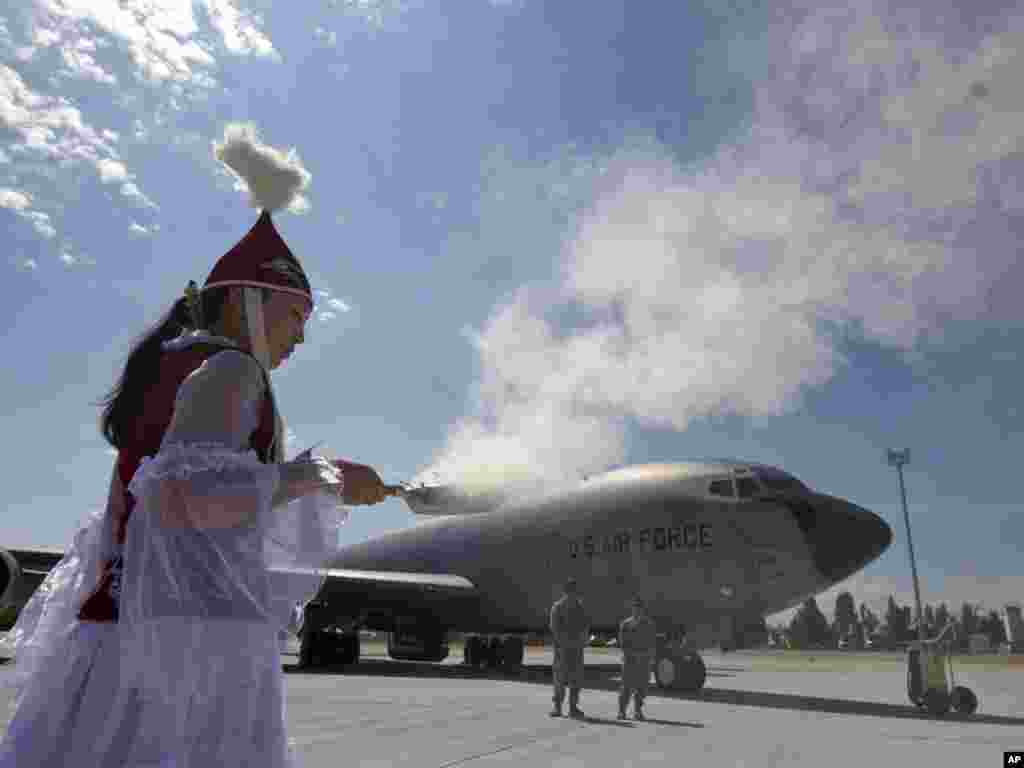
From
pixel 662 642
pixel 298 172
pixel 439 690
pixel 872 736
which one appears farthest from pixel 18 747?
pixel 662 642

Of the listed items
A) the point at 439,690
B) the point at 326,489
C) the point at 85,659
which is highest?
the point at 326,489

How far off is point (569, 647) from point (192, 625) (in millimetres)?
9109

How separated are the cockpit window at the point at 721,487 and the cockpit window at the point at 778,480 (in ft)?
1.89

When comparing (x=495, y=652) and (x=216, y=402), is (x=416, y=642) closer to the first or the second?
(x=495, y=652)

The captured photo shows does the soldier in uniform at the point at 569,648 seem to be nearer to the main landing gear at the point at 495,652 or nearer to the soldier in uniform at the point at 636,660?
the soldier in uniform at the point at 636,660

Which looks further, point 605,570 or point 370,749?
point 605,570

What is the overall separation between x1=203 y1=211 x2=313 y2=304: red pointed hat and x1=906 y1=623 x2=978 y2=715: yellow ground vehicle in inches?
485

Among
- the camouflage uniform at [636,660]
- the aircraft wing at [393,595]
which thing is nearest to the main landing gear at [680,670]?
the camouflage uniform at [636,660]

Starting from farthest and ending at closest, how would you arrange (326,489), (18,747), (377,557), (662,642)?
(377,557) → (662,642) → (326,489) → (18,747)

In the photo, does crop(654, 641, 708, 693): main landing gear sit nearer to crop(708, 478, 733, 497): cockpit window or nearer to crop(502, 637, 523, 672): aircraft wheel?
crop(708, 478, 733, 497): cockpit window

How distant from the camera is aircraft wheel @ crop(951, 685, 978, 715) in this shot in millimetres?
11383

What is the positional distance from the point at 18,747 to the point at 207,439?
886 mm

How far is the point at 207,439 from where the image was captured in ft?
6.13

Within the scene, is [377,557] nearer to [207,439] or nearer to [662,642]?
[662,642]
